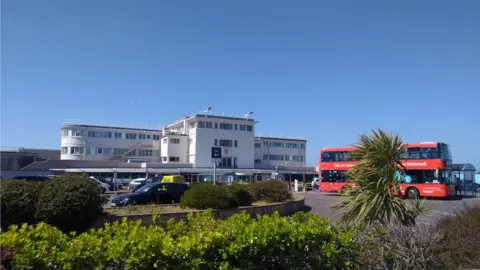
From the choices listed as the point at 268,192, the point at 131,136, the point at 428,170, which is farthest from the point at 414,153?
the point at 131,136

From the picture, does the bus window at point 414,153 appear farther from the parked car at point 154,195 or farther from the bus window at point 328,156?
the parked car at point 154,195

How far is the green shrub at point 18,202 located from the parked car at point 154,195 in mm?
6928

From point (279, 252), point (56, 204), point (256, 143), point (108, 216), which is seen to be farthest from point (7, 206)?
point (256, 143)

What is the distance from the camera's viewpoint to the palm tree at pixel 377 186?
351 inches

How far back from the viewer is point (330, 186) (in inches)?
1475

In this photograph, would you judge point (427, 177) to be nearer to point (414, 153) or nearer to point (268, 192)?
point (414, 153)

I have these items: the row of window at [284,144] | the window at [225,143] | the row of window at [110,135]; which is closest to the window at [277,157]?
the row of window at [284,144]

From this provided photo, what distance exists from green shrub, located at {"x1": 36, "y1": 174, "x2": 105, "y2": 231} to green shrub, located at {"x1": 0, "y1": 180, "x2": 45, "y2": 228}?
0.27m

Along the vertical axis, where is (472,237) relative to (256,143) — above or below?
below

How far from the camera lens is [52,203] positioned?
12.0 m

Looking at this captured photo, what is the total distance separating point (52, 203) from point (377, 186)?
9.12 meters

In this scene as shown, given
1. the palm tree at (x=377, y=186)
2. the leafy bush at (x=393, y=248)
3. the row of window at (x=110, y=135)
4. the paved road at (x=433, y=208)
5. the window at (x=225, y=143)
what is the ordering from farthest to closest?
the row of window at (x=110, y=135)
the window at (x=225, y=143)
the paved road at (x=433, y=208)
the palm tree at (x=377, y=186)
the leafy bush at (x=393, y=248)

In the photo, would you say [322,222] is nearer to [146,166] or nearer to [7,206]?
[7,206]

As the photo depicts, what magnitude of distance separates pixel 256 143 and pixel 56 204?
76.7 meters
